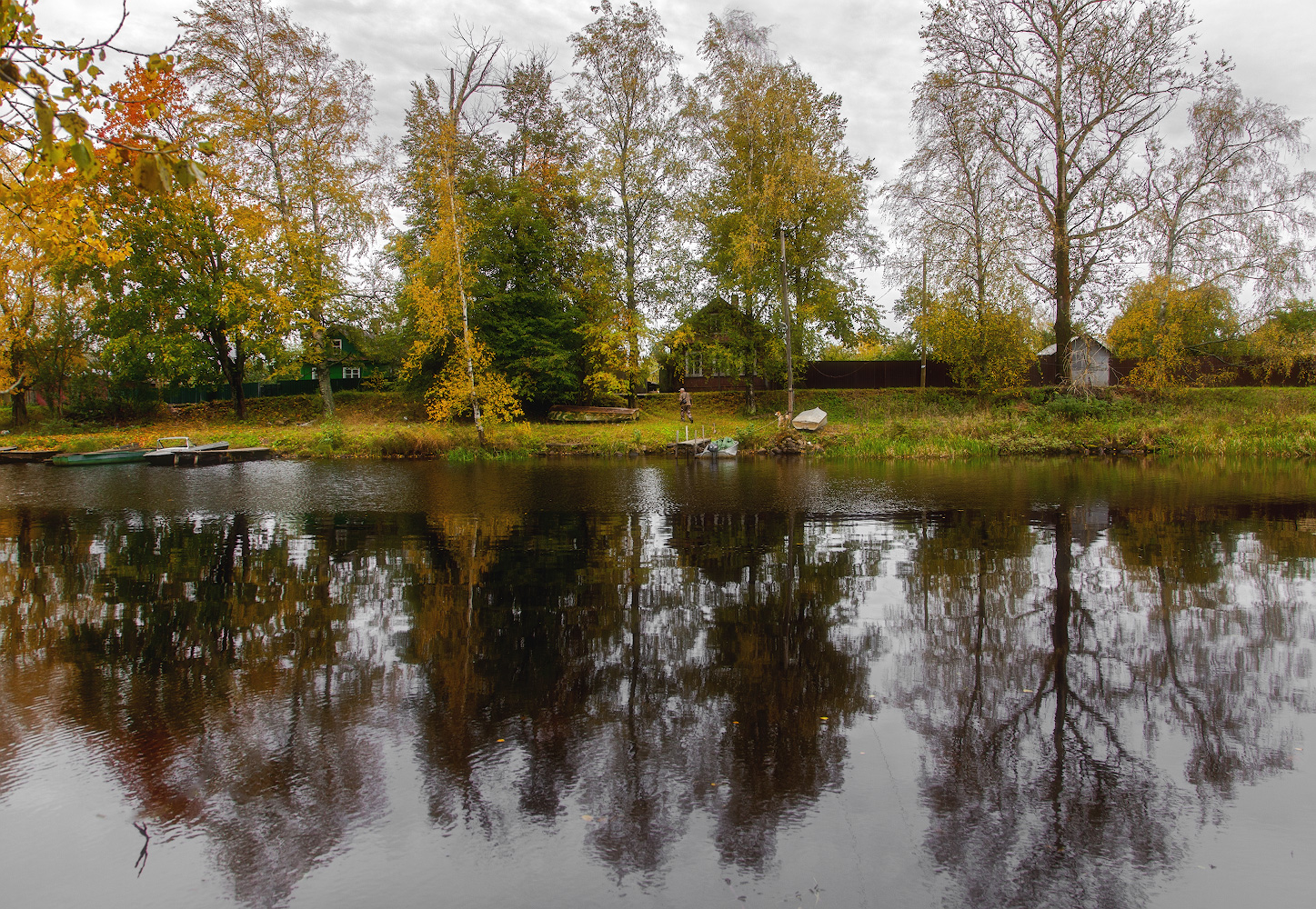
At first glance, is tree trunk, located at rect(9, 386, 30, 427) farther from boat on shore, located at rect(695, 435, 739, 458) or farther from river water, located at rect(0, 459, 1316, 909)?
river water, located at rect(0, 459, 1316, 909)

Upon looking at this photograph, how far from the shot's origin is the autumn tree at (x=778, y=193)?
29.9m

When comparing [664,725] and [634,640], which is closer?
[664,725]

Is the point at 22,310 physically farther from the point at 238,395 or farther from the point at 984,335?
the point at 984,335

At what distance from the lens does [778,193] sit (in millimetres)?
30234

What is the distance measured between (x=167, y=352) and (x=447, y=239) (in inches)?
589

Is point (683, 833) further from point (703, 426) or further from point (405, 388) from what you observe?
point (405, 388)

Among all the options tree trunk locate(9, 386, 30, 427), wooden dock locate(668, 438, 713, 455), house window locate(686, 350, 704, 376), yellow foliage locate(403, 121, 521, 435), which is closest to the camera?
wooden dock locate(668, 438, 713, 455)

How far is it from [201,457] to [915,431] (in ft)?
80.8

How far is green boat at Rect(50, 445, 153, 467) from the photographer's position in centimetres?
2447

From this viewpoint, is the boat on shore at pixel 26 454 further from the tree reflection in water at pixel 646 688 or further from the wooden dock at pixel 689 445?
the tree reflection in water at pixel 646 688

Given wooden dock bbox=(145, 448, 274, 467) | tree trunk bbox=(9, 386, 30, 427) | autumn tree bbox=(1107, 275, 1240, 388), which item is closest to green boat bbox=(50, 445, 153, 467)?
wooden dock bbox=(145, 448, 274, 467)

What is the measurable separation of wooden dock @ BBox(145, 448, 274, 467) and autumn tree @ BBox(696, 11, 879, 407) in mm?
20247

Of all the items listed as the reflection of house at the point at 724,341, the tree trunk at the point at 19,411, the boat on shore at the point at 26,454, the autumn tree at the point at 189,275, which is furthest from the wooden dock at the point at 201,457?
the reflection of house at the point at 724,341

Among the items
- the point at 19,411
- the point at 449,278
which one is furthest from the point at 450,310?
the point at 19,411
